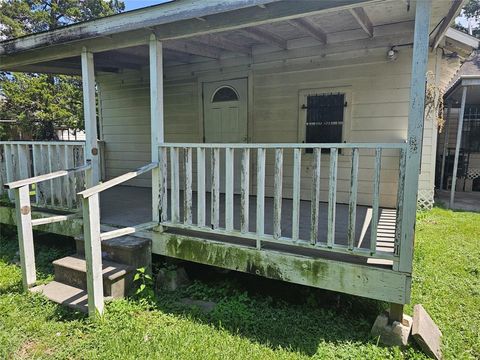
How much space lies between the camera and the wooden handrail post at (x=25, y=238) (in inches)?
125

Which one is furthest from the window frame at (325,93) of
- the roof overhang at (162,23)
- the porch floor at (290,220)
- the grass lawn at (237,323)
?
the roof overhang at (162,23)

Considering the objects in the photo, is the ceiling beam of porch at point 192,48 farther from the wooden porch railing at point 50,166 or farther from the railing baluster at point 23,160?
the railing baluster at point 23,160

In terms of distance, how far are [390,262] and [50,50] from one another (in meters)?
4.58

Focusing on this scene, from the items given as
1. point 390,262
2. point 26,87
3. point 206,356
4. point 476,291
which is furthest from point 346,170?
point 26,87

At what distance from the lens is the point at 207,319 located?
2.71m

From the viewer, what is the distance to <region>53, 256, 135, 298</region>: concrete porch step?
2904 mm

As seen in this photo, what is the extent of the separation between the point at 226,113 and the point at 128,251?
3.16 m

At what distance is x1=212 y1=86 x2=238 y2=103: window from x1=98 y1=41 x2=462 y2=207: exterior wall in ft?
0.71

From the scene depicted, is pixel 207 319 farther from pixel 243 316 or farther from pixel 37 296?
pixel 37 296

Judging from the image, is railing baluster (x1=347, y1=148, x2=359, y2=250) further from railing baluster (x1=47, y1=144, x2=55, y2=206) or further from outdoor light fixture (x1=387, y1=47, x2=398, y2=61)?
railing baluster (x1=47, y1=144, x2=55, y2=206)

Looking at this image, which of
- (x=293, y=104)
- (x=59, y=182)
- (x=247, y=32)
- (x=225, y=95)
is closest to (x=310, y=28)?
(x=247, y=32)

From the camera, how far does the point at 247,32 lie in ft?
12.8

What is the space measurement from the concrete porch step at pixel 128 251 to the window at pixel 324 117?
9.57 ft

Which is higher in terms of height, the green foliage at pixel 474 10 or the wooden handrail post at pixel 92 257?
the green foliage at pixel 474 10
